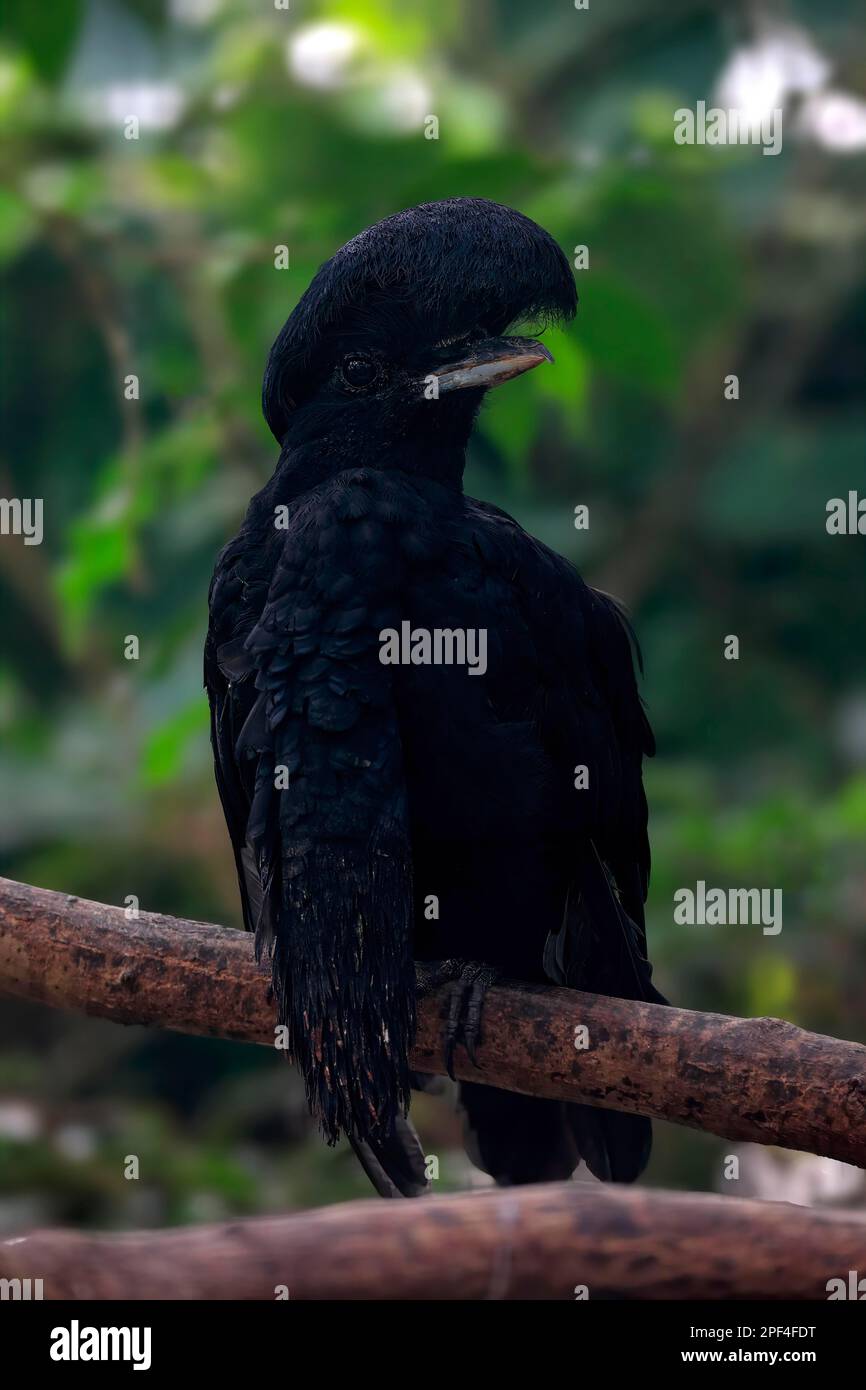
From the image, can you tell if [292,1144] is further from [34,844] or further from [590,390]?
[590,390]

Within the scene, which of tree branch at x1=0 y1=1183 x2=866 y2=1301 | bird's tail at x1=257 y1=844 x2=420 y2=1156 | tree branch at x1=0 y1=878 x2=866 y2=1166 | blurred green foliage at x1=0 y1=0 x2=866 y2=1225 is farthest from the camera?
blurred green foliage at x1=0 y1=0 x2=866 y2=1225

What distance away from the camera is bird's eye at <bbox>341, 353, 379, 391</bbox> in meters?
2.16

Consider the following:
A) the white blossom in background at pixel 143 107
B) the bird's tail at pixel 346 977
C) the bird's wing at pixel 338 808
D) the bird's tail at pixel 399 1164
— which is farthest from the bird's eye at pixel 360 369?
the white blossom in background at pixel 143 107

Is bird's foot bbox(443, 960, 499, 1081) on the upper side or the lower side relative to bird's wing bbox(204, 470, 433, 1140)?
lower

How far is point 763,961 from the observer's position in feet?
13.0

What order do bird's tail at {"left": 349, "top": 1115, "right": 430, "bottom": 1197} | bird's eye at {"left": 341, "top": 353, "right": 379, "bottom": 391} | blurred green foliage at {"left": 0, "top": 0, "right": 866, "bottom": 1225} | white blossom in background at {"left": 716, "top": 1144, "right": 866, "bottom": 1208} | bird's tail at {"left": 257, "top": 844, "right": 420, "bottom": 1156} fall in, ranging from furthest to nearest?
white blossom in background at {"left": 716, "top": 1144, "right": 866, "bottom": 1208} → blurred green foliage at {"left": 0, "top": 0, "right": 866, "bottom": 1225} → bird's tail at {"left": 349, "top": 1115, "right": 430, "bottom": 1197} → bird's eye at {"left": 341, "top": 353, "right": 379, "bottom": 391} → bird's tail at {"left": 257, "top": 844, "right": 420, "bottom": 1156}

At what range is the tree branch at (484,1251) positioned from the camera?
1425 mm

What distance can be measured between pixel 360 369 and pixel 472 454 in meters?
2.57

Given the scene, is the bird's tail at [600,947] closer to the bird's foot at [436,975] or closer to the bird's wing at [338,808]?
the bird's foot at [436,975]

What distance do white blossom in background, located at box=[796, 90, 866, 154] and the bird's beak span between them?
341cm

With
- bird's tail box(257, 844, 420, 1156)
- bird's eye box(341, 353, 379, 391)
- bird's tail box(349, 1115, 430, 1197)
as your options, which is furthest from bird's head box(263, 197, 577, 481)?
bird's tail box(349, 1115, 430, 1197)

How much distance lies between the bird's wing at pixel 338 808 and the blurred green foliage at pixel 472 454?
2.83 feet

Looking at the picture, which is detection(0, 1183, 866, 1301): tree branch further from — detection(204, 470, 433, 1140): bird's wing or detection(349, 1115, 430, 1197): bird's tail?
detection(349, 1115, 430, 1197): bird's tail

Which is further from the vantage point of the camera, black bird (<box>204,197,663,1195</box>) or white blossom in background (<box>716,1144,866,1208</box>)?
white blossom in background (<box>716,1144,866,1208</box>)
